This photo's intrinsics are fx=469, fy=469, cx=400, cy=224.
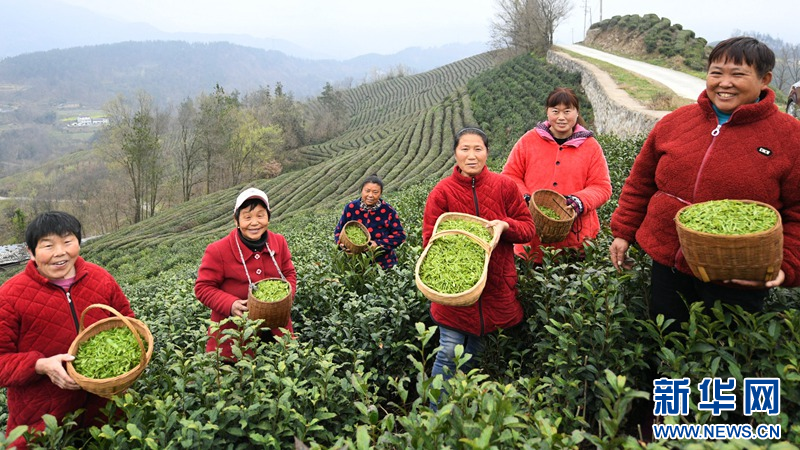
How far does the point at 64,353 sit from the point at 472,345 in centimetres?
219

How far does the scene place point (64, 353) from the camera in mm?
2395

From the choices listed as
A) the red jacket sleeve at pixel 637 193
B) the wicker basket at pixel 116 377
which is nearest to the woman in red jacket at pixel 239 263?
the wicker basket at pixel 116 377

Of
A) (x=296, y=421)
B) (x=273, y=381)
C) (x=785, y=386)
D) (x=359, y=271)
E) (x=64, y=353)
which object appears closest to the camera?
(x=785, y=386)

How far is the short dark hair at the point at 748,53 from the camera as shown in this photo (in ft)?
6.52

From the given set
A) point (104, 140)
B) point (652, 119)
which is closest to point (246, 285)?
point (652, 119)

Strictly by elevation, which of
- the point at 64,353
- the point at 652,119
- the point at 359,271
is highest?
the point at 652,119

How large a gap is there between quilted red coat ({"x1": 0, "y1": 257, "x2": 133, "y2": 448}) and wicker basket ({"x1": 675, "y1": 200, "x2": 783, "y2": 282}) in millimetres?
2861

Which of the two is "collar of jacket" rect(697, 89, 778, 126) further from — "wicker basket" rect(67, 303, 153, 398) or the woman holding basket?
the woman holding basket

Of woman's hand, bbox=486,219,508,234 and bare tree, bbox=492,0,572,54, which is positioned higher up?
bare tree, bbox=492,0,572,54

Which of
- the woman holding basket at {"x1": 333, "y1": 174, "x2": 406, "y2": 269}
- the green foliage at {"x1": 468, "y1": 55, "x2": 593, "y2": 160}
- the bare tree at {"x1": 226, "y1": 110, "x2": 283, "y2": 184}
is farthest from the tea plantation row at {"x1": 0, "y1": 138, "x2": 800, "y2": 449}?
the bare tree at {"x1": 226, "y1": 110, "x2": 283, "y2": 184}

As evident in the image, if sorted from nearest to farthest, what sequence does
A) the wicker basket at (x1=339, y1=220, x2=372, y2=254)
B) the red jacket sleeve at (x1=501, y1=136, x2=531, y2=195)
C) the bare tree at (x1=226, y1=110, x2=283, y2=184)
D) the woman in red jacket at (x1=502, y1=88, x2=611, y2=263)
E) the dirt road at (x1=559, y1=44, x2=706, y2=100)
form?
the woman in red jacket at (x1=502, y1=88, x2=611, y2=263), the red jacket sleeve at (x1=501, y1=136, x2=531, y2=195), the wicker basket at (x1=339, y1=220, x2=372, y2=254), the dirt road at (x1=559, y1=44, x2=706, y2=100), the bare tree at (x1=226, y1=110, x2=283, y2=184)

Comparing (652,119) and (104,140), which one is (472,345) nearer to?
(652,119)

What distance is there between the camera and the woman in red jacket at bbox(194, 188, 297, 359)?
3014mm

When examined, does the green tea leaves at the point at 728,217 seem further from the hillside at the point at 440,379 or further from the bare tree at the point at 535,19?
the bare tree at the point at 535,19
